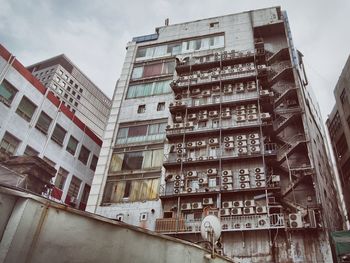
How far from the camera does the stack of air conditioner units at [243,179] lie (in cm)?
2485

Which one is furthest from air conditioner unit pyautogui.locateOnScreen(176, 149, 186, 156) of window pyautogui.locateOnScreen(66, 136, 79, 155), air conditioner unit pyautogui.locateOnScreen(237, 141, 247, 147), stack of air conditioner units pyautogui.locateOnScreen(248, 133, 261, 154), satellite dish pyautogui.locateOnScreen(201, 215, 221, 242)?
satellite dish pyautogui.locateOnScreen(201, 215, 221, 242)

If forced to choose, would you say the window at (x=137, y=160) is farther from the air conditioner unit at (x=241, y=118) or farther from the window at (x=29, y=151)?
the air conditioner unit at (x=241, y=118)

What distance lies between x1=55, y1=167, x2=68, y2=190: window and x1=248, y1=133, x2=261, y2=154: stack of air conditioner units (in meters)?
19.8

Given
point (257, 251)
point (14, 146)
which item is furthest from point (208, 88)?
point (14, 146)

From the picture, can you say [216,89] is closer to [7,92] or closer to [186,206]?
[186,206]

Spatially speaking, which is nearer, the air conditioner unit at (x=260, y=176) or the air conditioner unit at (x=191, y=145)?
the air conditioner unit at (x=260, y=176)

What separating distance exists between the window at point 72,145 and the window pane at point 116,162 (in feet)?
23.1

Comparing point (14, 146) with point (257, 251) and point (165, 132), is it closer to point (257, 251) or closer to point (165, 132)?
point (165, 132)

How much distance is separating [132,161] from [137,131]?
11.7ft

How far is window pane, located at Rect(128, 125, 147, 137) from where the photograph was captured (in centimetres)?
3126

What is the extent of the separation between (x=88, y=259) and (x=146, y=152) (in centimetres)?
2342

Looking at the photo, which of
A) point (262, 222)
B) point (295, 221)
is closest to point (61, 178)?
point (262, 222)

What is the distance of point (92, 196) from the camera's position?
92.4 ft

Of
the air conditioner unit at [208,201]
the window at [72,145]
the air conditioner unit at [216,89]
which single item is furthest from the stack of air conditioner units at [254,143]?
the window at [72,145]
